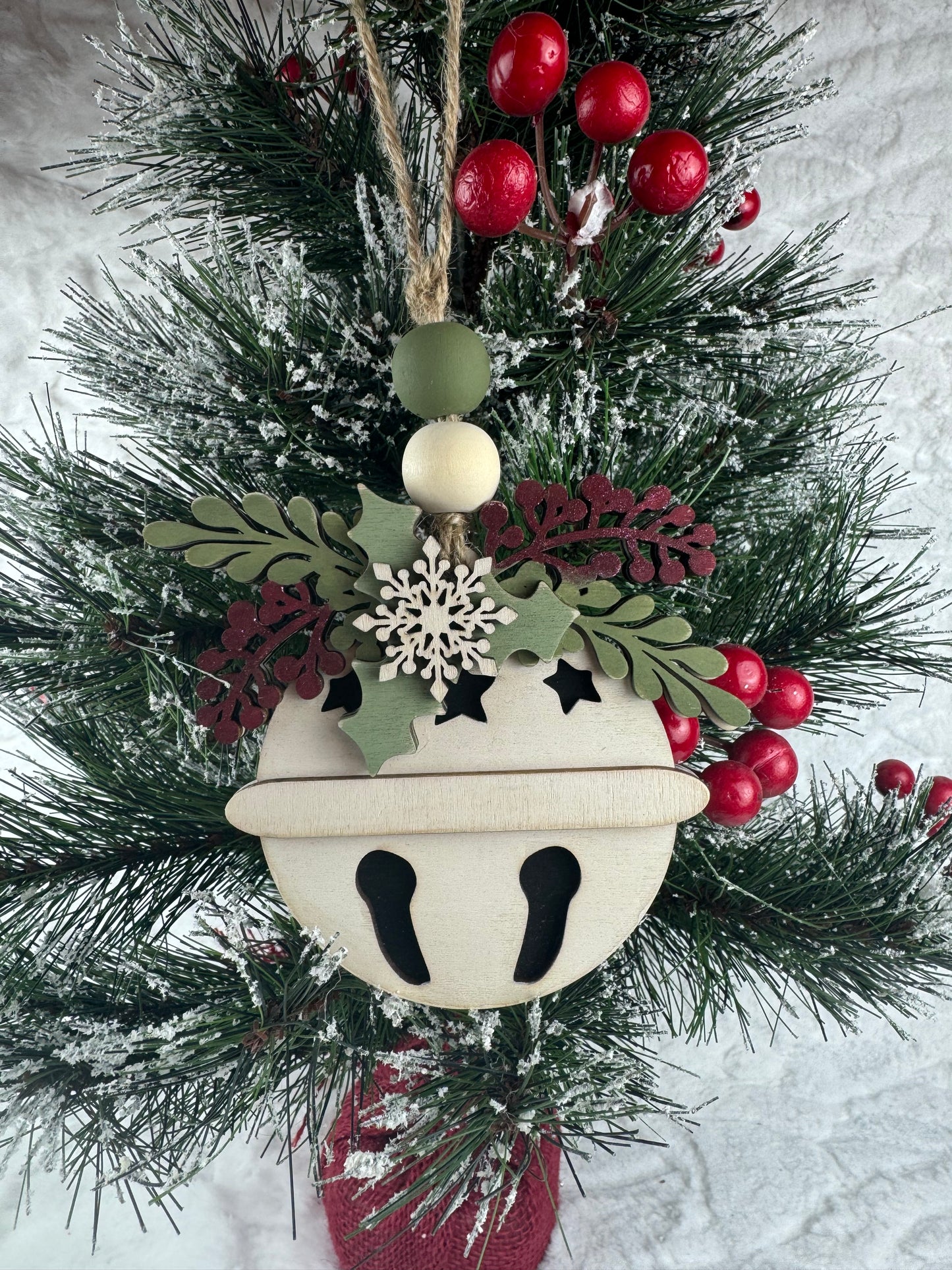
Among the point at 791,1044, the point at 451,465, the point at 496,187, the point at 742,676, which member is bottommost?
the point at 791,1044

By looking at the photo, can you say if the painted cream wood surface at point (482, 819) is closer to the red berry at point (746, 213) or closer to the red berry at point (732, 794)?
the red berry at point (732, 794)

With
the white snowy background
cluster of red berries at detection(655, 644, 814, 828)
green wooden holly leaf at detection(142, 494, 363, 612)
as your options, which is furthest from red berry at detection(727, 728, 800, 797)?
the white snowy background

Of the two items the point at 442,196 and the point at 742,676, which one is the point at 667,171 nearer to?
the point at 442,196

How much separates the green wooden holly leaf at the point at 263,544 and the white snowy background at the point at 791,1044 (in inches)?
20.3

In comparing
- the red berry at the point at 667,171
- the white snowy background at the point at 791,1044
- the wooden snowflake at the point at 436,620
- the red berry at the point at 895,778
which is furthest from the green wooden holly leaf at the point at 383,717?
the white snowy background at the point at 791,1044

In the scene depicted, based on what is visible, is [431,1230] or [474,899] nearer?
[474,899]

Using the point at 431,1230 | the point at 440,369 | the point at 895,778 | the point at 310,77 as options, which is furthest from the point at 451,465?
the point at 431,1230

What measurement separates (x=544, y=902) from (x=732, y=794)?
0.33 ft

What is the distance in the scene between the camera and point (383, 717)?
0.40 metres

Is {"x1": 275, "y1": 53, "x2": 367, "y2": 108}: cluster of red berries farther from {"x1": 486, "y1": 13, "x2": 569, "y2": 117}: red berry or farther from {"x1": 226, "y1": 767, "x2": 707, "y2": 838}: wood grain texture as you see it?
{"x1": 226, "y1": 767, "x2": 707, "y2": 838}: wood grain texture

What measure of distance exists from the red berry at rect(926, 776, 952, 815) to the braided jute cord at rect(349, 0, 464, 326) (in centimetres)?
38

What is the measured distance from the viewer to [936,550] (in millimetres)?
943

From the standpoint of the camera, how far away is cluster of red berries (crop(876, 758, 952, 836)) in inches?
21.4

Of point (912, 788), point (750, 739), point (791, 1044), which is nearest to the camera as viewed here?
point (750, 739)
